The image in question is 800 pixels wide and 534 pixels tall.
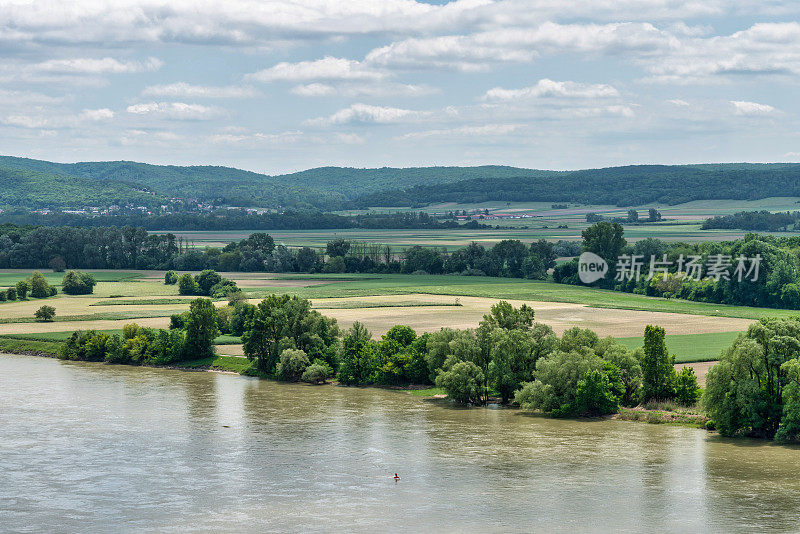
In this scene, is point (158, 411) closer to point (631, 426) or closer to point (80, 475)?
point (80, 475)

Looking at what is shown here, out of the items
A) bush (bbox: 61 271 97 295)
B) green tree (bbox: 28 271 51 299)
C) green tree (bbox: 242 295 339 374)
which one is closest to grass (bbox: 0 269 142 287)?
bush (bbox: 61 271 97 295)

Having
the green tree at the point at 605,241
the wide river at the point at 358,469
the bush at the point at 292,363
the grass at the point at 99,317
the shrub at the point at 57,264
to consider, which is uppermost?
the green tree at the point at 605,241

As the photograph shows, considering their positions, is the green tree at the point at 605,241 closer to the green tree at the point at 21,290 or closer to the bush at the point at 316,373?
the green tree at the point at 21,290

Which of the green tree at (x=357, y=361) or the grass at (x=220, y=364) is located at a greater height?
the green tree at (x=357, y=361)

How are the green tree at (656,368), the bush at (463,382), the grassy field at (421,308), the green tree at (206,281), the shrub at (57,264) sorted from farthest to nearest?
1. the shrub at (57,264)
2. the green tree at (206,281)
3. the grassy field at (421,308)
4. the bush at (463,382)
5. the green tree at (656,368)

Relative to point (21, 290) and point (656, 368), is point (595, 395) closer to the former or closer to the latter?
point (656, 368)

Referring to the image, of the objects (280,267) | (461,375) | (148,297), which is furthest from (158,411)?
(280,267)

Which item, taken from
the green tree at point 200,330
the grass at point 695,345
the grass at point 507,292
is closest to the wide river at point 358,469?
the green tree at point 200,330
